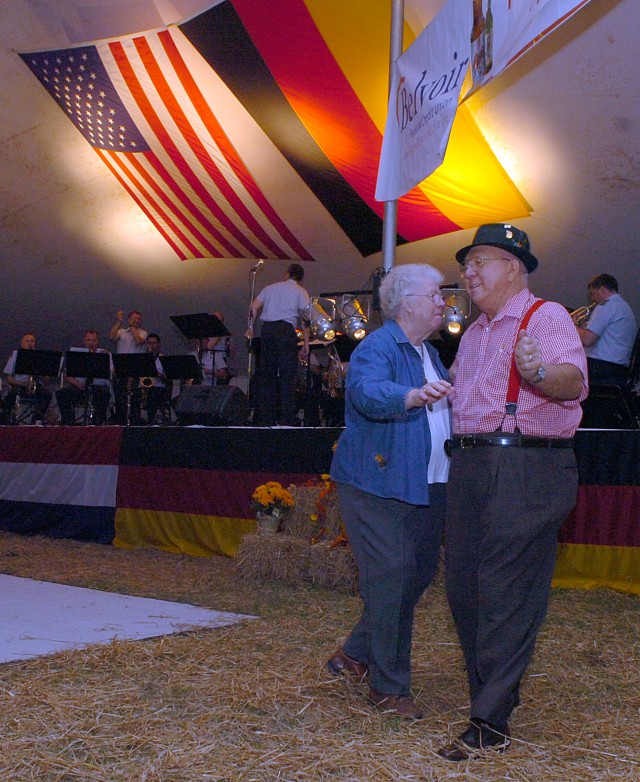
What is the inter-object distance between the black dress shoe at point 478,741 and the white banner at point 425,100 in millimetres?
3232

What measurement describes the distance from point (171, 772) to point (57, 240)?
10.7 meters

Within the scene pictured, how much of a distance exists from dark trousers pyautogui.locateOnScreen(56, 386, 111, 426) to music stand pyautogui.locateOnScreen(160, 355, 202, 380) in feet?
5.70

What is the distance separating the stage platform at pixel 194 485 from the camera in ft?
16.2

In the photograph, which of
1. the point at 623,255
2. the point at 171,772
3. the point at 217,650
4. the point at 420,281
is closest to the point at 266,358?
the point at 623,255

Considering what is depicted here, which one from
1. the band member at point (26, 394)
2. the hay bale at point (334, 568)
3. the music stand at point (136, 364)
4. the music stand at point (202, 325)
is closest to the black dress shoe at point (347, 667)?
the hay bale at point (334, 568)

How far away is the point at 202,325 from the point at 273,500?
4.20 meters

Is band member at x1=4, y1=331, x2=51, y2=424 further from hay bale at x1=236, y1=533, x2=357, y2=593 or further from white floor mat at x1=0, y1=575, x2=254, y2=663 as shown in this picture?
hay bale at x1=236, y1=533, x2=357, y2=593

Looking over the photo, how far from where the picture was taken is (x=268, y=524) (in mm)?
5465

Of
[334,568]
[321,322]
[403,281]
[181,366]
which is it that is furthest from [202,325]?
[403,281]

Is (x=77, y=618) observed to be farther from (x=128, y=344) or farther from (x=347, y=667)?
(x=128, y=344)

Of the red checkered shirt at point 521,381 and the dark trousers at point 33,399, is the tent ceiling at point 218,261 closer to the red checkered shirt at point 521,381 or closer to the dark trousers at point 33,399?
the dark trousers at point 33,399

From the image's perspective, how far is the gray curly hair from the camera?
2.69 metres

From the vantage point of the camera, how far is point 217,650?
332 centimetres

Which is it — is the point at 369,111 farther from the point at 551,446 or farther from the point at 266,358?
the point at 551,446
